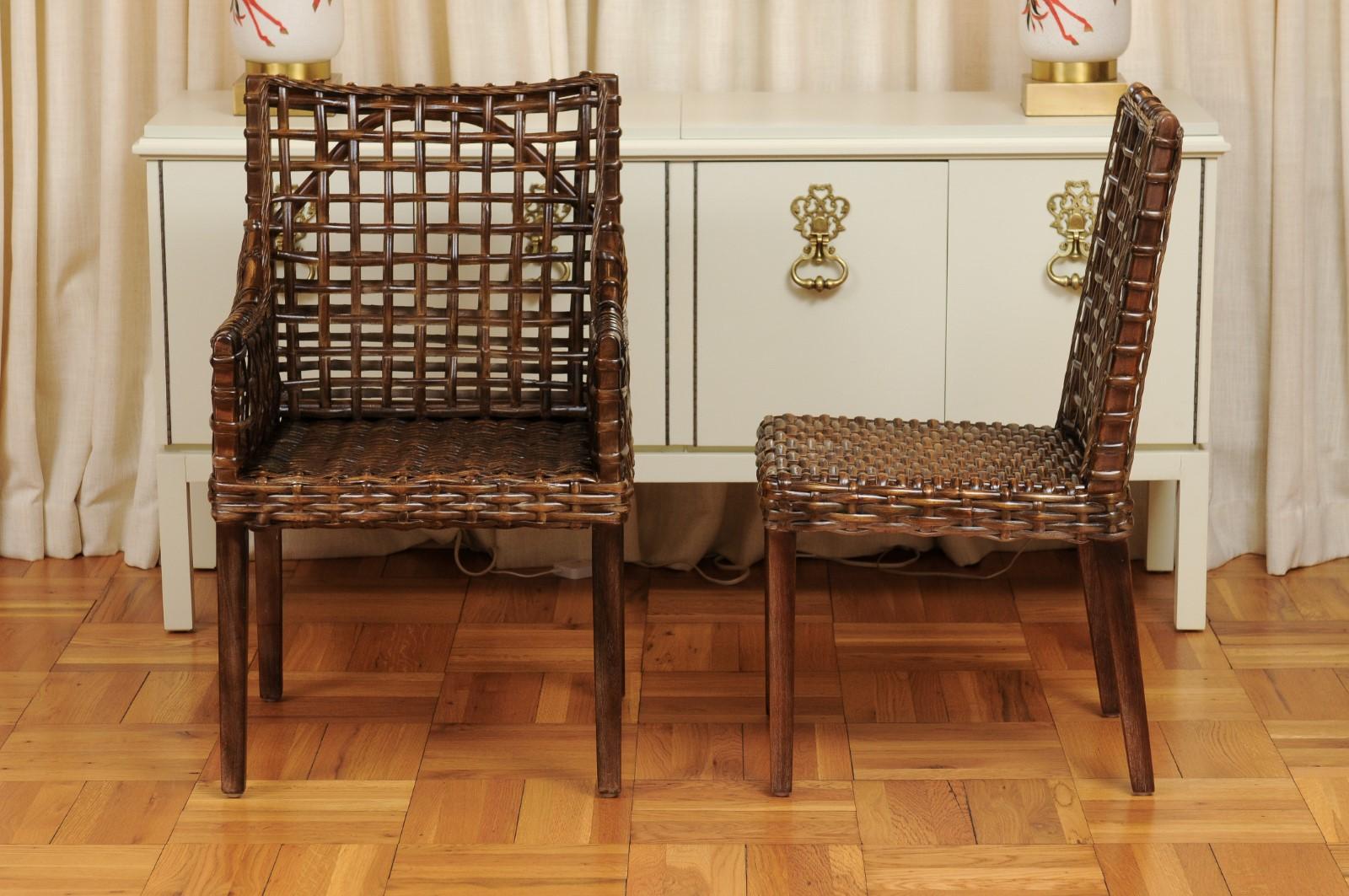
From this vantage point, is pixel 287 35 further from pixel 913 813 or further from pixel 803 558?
pixel 913 813

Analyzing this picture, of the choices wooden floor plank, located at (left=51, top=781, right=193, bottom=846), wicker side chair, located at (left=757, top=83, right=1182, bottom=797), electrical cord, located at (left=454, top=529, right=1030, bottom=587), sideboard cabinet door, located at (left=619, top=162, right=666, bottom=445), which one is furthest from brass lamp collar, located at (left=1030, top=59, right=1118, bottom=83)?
wooden floor plank, located at (left=51, top=781, right=193, bottom=846)

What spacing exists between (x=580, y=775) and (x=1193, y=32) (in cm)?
162

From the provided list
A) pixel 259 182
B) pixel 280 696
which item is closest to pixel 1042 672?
pixel 280 696

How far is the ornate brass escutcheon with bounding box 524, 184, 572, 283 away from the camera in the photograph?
2402 millimetres

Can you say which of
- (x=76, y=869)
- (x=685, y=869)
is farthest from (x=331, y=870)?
(x=685, y=869)

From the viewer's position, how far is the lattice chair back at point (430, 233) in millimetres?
2217

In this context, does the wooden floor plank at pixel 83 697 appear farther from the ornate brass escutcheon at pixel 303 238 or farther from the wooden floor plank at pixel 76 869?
the ornate brass escutcheon at pixel 303 238

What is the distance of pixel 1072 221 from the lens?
2453 millimetres

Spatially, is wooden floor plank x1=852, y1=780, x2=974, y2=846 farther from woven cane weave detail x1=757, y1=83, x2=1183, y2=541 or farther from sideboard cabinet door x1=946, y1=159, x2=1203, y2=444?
sideboard cabinet door x1=946, y1=159, x2=1203, y2=444

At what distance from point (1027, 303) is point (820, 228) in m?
0.34

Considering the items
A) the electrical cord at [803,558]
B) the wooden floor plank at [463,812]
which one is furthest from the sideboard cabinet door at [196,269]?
the wooden floor plank at [463,812]

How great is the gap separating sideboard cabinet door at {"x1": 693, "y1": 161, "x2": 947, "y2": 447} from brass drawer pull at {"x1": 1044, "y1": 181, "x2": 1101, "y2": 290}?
166mm

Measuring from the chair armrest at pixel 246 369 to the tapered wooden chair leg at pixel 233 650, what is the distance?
9 cm

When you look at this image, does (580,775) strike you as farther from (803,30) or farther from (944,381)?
(803,30)
